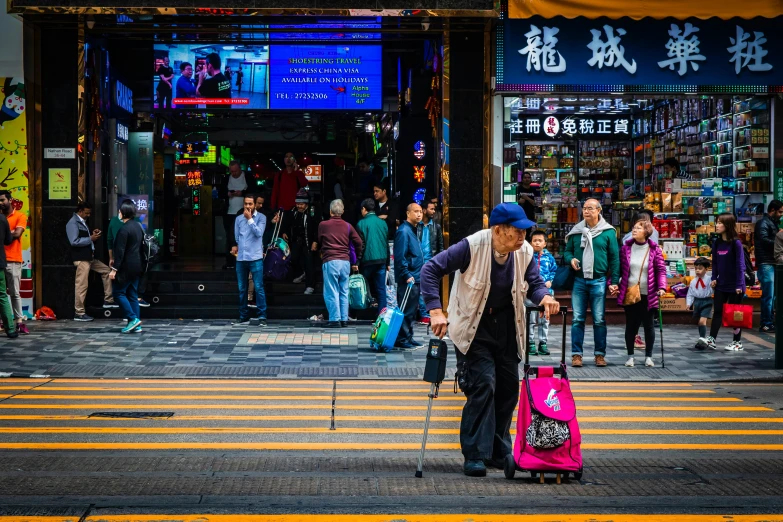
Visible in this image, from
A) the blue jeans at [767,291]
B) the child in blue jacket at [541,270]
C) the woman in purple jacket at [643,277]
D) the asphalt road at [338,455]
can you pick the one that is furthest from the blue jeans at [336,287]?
the blue jeans at [767,291]

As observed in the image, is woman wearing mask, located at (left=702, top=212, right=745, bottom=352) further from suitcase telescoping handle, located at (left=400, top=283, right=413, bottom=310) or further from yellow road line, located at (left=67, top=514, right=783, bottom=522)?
yellow road line, located at (left=67, top=514, right=783, bottom=522)

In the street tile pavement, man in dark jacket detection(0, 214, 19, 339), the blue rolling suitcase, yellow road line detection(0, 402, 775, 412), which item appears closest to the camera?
yellow road line detection(0, 402, 775, 412)

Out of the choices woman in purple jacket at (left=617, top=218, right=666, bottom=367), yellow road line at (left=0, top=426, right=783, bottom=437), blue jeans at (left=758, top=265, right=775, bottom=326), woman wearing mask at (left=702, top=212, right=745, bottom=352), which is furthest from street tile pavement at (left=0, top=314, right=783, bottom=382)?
yellow road line at (left=0, top=426, right=783, bottom=437)

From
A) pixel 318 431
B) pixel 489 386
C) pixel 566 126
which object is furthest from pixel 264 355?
pixel 566 126

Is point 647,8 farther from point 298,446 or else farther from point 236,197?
point 298,446

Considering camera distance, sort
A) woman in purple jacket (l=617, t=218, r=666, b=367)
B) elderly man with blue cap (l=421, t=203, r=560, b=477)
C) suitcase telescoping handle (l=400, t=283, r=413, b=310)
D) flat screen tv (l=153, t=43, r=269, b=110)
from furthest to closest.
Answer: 1. flat screen tv (l=153, t=43, r=269, b=110)
2. suitcase telescoping handle (l=400, t=283, r=413, b=310)
3. woman in purple jacket (l=617, t=218, r=666, b=367)
4. elderly man with blue cap (l=421, t=203, r=560, b=477)

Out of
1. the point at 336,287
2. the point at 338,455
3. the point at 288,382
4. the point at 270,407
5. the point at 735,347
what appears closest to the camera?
the point at 338,455

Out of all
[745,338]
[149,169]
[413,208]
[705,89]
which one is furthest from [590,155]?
[149,169]

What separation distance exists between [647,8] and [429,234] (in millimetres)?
4833

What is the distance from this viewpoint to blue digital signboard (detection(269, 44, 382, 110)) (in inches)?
679

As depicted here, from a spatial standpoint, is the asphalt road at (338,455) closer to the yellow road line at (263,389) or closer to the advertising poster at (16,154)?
the yellow road line at (263,389)

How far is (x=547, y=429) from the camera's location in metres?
6.39

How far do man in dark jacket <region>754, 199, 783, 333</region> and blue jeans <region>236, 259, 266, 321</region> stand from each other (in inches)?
302

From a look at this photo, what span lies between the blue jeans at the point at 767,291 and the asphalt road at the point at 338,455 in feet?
16.3
